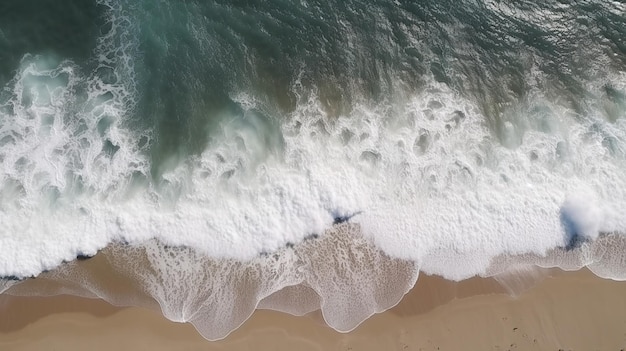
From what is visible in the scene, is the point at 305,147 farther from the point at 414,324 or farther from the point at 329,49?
the point at 414,324

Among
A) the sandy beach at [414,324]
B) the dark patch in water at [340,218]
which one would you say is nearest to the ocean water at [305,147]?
the dark patch in water at [340,218]

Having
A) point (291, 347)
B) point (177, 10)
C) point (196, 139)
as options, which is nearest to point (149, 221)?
point (196, 139)

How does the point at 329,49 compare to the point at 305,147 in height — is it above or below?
above

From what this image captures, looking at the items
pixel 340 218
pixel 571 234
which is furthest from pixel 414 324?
pixel 571 234

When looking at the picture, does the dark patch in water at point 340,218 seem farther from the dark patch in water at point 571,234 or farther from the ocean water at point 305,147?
the dark patch in water at point 571,234

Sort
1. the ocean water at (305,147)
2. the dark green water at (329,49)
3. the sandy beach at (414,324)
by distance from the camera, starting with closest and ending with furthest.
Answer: the sandy beach at (414,324) → the ocean water at (305,147) → the dark green water at (329,49)
